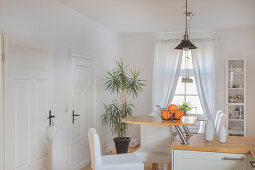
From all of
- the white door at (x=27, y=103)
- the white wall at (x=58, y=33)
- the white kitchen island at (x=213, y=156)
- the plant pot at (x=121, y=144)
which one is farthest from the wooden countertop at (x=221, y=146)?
the plant pot at (x=121, y=144)

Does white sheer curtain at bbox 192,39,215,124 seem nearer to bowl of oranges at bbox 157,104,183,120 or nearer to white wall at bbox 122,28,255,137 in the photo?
white wall at bbox 122,28,255,137

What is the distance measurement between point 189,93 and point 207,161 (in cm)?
388

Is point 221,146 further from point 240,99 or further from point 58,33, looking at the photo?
point 240,99

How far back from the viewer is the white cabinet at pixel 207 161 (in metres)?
2.38

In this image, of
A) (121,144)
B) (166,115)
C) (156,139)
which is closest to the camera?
(166,115)

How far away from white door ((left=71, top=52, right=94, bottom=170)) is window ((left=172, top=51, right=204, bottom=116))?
2.25 metres

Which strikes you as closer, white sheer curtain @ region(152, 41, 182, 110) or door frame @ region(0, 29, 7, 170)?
door frame @ region(0, 29, 7, 170)

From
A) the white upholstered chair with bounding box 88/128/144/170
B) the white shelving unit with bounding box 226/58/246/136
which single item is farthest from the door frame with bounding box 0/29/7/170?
the white shelving unit with bounding box 226/58/246/136

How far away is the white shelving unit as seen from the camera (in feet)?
18.4

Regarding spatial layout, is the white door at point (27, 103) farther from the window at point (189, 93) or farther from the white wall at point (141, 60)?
the window at point (189, 93)

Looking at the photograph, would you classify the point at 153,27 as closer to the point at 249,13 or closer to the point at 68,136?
the point at 249,13

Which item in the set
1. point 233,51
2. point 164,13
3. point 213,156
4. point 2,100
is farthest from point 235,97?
point 2,100

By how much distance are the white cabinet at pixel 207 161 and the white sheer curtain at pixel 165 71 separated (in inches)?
145

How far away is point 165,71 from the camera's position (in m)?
6.19
